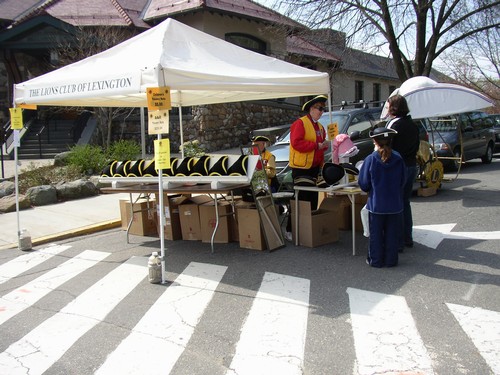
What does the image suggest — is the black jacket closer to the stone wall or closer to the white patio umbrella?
the white patio umbrella

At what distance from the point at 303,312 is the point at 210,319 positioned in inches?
34.2

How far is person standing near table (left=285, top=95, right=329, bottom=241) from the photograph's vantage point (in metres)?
6.71

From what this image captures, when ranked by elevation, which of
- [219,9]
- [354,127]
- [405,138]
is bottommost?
[405,138]

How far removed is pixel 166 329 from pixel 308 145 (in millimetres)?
3351

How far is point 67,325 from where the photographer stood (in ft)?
15.0

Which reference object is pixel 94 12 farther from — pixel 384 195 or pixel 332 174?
pixel 384 195

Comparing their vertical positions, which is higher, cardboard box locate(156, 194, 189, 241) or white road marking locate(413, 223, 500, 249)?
cardboard box locate(156, 194, 189, 241)

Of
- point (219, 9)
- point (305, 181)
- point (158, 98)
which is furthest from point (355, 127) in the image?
point (219, 9)

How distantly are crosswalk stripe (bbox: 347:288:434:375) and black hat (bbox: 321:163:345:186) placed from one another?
66.6 inches

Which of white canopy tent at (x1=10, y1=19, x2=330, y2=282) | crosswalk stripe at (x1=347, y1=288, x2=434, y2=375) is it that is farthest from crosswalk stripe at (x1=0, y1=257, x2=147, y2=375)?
crosswalk stripe at (x1=347, y1=288, x2=434, y2=375)

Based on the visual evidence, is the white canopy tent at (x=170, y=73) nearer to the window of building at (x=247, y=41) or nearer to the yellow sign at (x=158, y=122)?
the yellow sign at (x=158, y=122)

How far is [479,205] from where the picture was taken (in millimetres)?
8914

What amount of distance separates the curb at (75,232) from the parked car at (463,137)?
8005mm

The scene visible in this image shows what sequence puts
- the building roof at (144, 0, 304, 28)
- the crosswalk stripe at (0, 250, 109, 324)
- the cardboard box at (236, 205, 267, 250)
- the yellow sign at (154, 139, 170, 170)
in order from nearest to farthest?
the crosswalk stripe at (0, 250, 109, 324) < the yellow sign at (154, 139, 170, 170) < the cardboard box at (236, 205, 267, 250) < the building roof at (144, 0, 304, 28)
